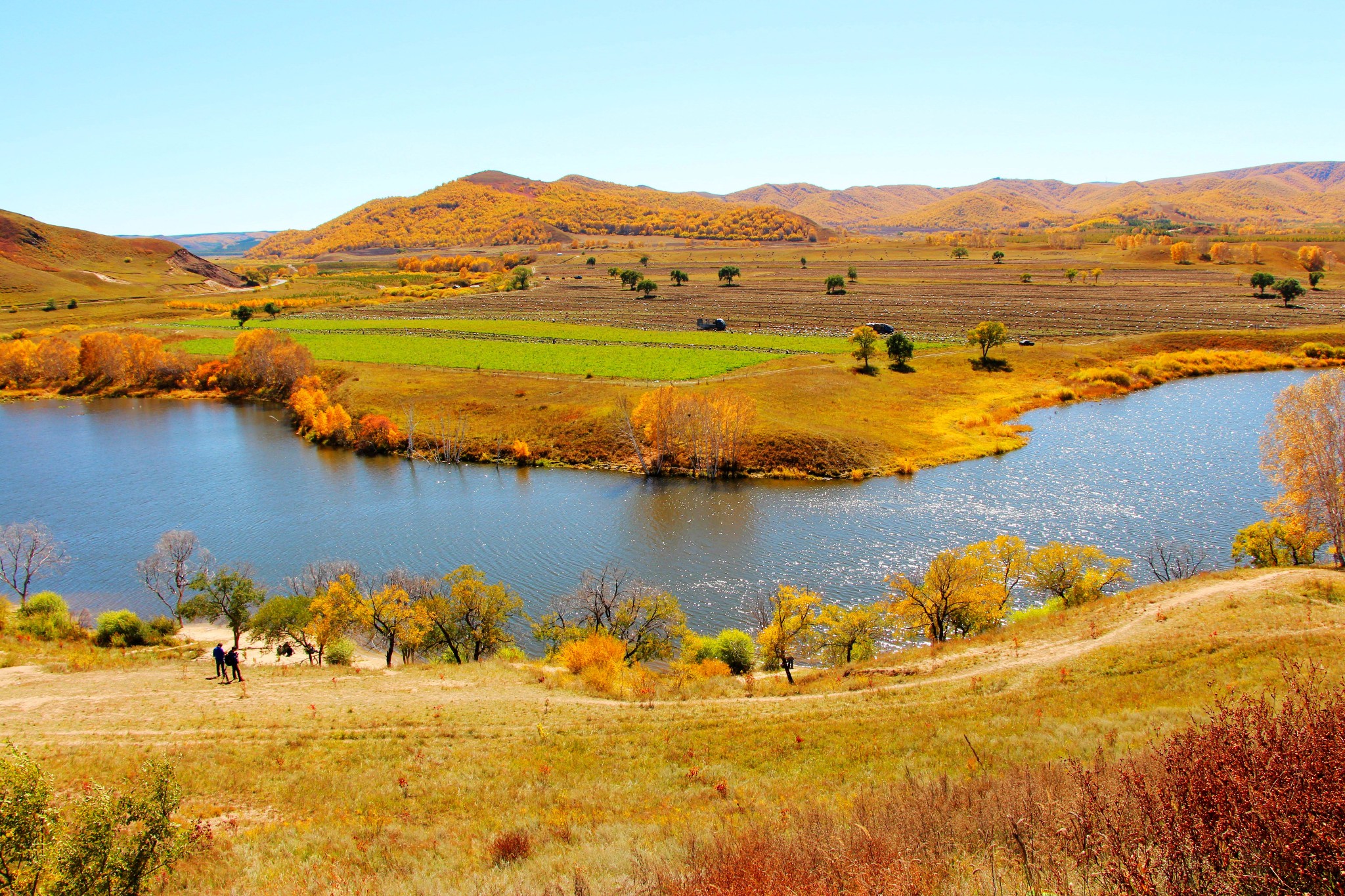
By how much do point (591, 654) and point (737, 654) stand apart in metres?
6.46

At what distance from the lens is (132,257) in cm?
19288

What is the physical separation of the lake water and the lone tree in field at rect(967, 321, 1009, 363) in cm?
1399

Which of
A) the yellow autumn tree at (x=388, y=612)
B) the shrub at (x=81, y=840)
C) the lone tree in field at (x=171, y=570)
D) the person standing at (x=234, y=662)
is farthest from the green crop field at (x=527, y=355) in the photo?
the shrub at (x=81, y=840)

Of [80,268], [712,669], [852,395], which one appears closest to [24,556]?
[712,669]

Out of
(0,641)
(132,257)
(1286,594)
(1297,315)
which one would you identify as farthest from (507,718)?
(132,257)

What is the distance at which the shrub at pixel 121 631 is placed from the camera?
32.2m

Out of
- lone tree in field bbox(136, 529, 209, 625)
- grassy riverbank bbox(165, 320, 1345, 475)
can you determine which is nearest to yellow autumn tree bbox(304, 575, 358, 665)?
lone tree in field bbox(136, 529, 209, 625)

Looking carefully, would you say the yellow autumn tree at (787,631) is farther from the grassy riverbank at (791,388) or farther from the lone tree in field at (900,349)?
the lone tree in field at (900,349)

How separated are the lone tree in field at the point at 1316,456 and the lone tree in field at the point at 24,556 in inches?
2423

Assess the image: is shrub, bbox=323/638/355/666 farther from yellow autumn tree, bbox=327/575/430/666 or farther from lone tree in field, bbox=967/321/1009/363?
lone tree in field, bbox=967/321/1009/363

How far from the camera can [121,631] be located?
32688 millimetres

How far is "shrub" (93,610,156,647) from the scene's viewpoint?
32188 mm

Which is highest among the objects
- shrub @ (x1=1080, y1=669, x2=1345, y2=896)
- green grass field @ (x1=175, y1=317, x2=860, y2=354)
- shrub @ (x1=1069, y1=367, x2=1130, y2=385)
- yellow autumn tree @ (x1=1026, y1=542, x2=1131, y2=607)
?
green grass field @ (x1=175, y1=317, x2=860, y2=354)

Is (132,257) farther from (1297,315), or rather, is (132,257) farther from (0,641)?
(1297,315)
